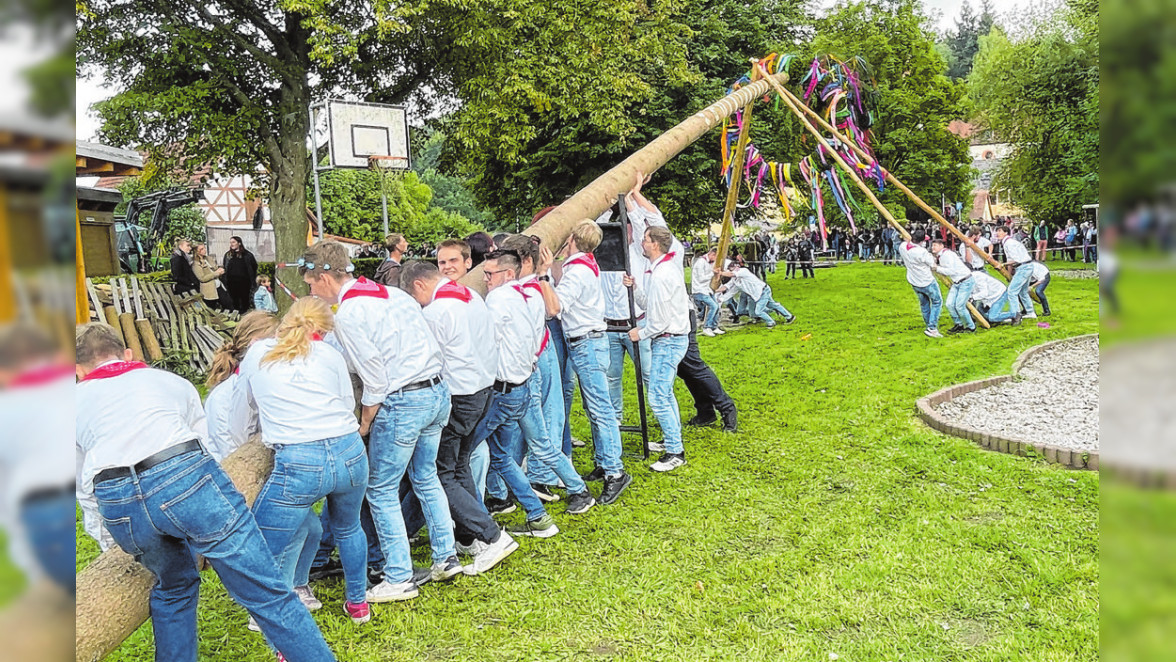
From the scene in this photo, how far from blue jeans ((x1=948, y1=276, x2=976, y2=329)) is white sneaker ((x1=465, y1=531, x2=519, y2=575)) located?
10.1 m

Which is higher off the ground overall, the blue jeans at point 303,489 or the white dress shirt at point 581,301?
the white dress shirt at point 581,301

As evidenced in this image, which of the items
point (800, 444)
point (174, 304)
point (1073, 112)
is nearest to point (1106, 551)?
point (800, 444)

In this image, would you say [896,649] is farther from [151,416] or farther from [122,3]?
[122,3]

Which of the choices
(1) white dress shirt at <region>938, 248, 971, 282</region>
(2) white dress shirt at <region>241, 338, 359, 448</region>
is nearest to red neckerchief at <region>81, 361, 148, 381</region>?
(2) white dress shirt at <region>241, 338, 359, 448</region>

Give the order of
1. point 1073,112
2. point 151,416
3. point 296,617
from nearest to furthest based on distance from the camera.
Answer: point 151,416
point 296,617
point 1073,112

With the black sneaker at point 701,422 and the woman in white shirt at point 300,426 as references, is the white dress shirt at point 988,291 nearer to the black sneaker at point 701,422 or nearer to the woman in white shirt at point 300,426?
the black sneaker at point 701,422

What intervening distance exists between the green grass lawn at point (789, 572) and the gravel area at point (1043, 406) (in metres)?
0.60

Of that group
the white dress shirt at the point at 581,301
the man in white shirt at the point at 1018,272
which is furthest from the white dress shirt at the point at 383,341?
the man in white shirt at the point at 1018,272

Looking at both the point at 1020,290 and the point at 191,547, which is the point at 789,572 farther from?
the point at 1020,290

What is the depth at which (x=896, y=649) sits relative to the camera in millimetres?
4082

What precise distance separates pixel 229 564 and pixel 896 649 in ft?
9.91

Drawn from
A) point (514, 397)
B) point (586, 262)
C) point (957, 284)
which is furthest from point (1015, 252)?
point (514, 397)

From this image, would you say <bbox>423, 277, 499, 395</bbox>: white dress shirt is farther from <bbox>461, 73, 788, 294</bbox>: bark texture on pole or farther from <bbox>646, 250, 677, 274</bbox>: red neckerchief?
<bbox>646, 250, 677, 274</bbox>: red neckerchief

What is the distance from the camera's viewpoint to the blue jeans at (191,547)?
337cm
